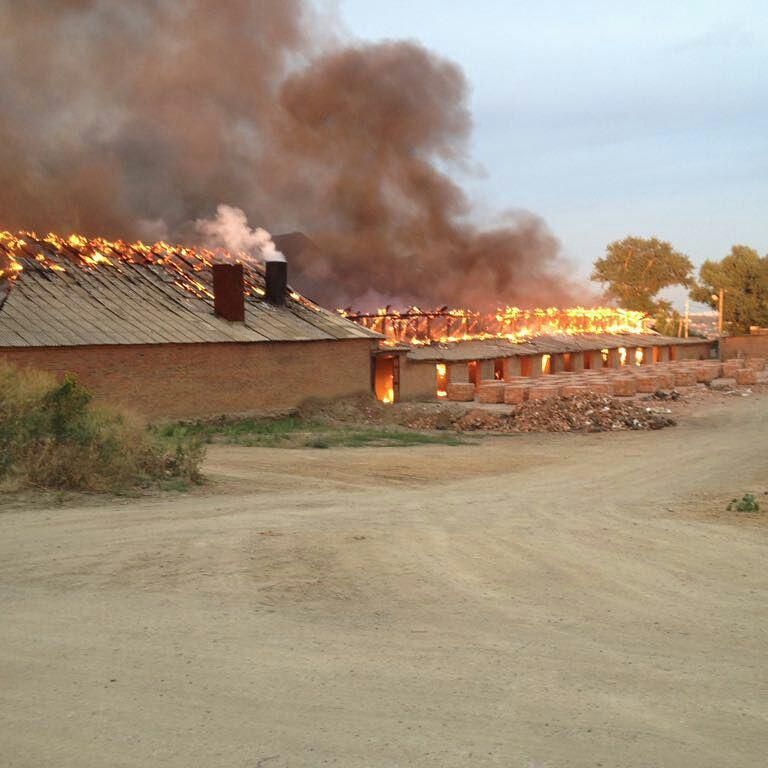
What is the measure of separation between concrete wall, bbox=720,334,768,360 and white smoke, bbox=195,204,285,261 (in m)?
41.0

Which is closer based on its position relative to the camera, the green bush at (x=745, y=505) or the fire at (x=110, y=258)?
the green bush at (x=745, y=505)

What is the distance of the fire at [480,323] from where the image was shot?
139 ft

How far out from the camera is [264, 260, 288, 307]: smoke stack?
35.0 metres

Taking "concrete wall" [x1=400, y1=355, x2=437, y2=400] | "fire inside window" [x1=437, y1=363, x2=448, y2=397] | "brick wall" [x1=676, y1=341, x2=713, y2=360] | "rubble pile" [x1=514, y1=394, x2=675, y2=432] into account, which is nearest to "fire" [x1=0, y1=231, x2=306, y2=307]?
"concrete wall" [x1=400, y1=355, x2=437, y2=400]

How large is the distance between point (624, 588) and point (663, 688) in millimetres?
3098

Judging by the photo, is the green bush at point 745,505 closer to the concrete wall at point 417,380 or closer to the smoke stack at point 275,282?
the smoke stack at point 275,282

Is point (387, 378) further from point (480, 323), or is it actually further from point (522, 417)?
point (480, 323)

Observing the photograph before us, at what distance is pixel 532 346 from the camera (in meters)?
50.2

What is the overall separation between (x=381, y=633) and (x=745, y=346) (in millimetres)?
73190

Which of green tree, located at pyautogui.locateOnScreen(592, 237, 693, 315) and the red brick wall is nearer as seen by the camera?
the red brick wall

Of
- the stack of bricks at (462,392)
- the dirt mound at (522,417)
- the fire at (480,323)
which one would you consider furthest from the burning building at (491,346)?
the dirt mound at (522,417)

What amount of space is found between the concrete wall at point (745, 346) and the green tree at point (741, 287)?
53.5 ft

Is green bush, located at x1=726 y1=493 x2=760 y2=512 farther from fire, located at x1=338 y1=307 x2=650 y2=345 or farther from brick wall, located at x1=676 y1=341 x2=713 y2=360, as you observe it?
brick wall, located at x1=676 y1=341 x2=713 y2=360

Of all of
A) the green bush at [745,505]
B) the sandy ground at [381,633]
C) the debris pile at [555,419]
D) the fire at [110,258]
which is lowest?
the sandy ground at [381,633]
